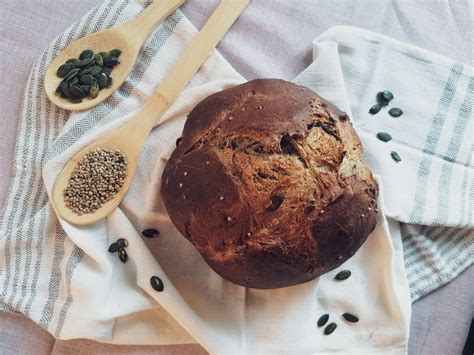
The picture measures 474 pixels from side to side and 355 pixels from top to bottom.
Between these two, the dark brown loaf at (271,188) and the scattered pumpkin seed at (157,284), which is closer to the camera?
the dark brown loaf at (271,188)

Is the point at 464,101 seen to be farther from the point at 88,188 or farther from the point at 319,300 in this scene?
the point at 88,188

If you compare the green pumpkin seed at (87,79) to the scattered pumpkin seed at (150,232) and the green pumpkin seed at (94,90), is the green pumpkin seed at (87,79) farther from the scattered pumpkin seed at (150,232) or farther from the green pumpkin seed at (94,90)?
the scattered pumpkin seed at (150,232)

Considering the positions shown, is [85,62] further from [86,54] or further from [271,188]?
[271,188]

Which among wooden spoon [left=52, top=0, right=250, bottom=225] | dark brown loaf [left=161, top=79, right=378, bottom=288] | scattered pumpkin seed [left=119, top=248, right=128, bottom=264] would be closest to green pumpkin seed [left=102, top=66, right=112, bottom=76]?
wooden spoon [left=52, top=0, right=250, bottom=225]

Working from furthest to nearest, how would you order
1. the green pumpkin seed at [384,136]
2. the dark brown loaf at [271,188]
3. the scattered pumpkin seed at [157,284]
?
the green pumpkin seed at [384,136], the scattered pumpkin seed at [157,284], the dark brown loaf at [271,188]

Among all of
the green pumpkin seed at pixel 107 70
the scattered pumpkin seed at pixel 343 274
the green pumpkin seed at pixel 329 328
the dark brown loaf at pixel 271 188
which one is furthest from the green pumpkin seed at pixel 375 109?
the green pumpkin seed at pixel 107 70

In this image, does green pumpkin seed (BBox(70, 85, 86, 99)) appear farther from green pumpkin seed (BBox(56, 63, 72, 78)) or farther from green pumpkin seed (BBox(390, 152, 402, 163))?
green pumpkin seed (BBox(390, 152, 402, 163))
